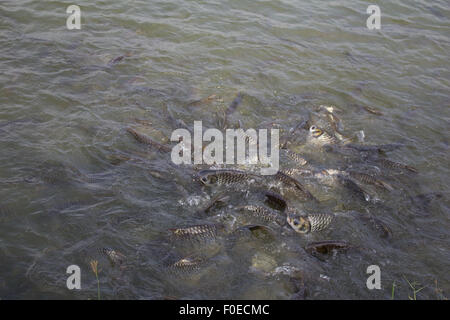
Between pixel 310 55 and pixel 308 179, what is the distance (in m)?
4.28

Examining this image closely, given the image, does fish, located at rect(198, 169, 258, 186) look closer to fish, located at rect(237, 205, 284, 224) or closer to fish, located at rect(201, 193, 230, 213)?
fish, located at rect(201, 193, 230, 213)

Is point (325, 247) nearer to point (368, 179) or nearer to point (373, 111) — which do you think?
point (368, 179)

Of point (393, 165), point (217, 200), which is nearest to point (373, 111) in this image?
point (393, 165)

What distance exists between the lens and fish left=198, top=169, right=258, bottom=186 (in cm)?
535

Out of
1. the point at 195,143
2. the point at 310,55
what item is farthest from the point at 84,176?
the point at 310,55

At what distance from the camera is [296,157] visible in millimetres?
6133

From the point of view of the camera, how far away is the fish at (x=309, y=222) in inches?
195

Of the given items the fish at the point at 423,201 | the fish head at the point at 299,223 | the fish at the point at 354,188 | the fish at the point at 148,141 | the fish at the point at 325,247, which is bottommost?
the fish at the point at 325,247

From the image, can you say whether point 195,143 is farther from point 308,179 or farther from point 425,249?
point 425,249

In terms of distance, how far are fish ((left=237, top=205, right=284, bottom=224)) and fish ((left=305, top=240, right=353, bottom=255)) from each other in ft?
1.82

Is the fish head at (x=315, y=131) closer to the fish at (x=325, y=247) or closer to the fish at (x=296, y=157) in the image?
the fish at (x=296, y=157)

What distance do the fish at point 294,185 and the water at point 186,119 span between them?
1.30 feet

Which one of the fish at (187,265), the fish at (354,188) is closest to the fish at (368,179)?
the fish at (354,188)
